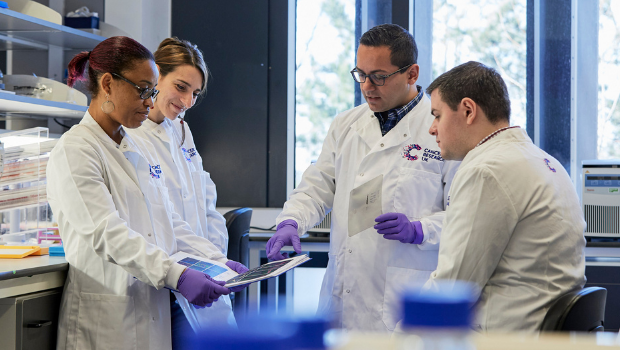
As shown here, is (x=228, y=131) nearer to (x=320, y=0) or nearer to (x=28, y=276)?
(x=320, y=0)

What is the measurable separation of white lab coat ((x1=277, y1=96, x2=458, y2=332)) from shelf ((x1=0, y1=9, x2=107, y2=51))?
1574 mm

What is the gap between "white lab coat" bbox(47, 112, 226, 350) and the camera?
1318 millimetres

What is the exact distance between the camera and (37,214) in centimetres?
200

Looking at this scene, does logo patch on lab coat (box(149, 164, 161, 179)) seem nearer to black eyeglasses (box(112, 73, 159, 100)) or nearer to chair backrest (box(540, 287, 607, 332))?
black eyeglasses (box(112, 73, 159, 100))

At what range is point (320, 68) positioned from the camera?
11.5ft

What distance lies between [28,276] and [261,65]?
7.51ft

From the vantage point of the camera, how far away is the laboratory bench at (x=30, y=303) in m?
1.38

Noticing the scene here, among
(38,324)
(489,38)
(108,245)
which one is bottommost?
(38,324)

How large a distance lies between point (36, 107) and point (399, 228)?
184cm

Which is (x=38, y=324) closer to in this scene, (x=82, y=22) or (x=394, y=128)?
(x=394, y=128)

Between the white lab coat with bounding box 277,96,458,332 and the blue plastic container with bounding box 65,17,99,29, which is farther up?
the blue plastic container with bounding box 65,17,99,29

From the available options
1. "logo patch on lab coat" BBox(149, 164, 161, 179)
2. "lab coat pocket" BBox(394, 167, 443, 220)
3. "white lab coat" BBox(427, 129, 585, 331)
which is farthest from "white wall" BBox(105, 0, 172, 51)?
"white lab coat" BBox(427, 129, 585, 331)

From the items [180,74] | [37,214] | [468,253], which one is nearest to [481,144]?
[468,253]

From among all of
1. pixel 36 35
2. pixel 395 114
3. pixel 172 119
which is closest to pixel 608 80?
pixel 395 114
